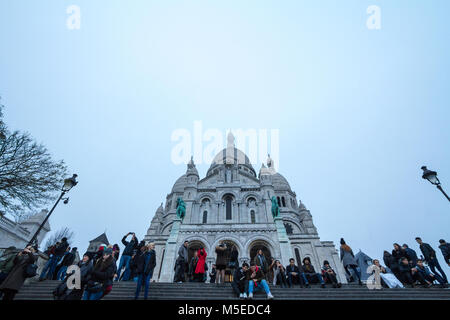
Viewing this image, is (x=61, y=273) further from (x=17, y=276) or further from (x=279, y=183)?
(x=279, y=183)

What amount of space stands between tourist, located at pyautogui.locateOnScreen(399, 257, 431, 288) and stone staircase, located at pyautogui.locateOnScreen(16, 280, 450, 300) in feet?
1.78

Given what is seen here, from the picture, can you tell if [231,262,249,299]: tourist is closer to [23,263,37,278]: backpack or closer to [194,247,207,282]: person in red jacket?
[194,247,207,282]: person in red jacket

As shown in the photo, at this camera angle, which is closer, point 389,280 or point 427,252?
point 389,280

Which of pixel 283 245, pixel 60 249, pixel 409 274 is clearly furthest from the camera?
pixel 283 245

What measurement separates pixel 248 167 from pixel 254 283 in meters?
28.7

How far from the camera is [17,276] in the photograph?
5527 mm

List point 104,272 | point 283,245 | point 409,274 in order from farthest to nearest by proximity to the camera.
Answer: point 283,245 < point 409,274 < point 104,272

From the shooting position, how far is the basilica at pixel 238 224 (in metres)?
19.0

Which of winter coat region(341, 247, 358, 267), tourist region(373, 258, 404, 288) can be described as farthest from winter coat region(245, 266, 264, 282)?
tourist region(373, 258, 404, 288)

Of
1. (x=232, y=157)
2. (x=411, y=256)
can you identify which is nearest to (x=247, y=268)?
(x=411, y=256)

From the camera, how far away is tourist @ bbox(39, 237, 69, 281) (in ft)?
29.4

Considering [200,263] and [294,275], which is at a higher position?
[200,263]

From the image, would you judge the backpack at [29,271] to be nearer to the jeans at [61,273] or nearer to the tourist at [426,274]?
the jeans at [61,273]

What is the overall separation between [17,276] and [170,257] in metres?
13.9
